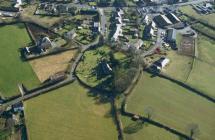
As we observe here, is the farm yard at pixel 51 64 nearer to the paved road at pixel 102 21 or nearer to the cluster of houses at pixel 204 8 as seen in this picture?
the paved road at pixel 102 21

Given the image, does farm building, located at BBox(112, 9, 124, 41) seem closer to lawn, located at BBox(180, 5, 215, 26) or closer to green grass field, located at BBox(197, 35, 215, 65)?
green grass field, located at BBox(197, 35, 215, 65)

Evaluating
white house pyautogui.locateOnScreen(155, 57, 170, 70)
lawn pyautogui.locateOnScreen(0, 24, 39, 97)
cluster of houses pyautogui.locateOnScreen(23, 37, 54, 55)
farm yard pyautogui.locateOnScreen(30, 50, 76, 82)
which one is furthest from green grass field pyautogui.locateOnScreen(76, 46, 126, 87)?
lawn pyautogui.locateOnScreen(0, 24, 39, 97)

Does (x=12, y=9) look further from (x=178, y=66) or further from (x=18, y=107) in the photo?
(x=178, y=66)

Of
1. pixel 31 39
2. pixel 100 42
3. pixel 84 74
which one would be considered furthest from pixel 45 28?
pixel 84 74

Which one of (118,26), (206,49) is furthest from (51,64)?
(206,49)

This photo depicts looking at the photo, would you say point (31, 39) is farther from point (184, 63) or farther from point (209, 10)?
point (209, 10)

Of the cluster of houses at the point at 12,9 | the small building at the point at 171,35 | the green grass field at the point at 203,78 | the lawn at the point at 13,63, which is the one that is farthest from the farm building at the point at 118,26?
the cluster of houses at the point at 12,9

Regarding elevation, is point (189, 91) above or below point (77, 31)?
below
